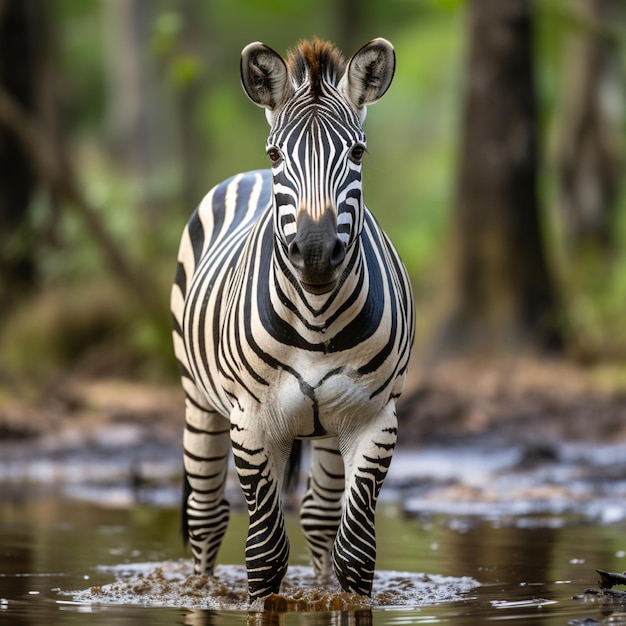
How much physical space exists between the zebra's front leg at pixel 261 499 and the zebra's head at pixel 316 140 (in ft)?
2.59

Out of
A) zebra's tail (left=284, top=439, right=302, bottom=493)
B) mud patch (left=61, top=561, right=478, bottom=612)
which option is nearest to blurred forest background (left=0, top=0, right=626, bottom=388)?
zebra's tail (left=284, top=439, right=302, bottom=493)

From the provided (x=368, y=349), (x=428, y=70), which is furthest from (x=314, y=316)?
(x=428, y=70)

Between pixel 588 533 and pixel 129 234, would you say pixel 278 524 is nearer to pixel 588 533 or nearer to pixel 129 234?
pixel 588 533

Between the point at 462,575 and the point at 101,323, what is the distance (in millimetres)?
11179

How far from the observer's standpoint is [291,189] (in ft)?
17.3

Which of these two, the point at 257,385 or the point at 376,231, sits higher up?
the point at 376,231

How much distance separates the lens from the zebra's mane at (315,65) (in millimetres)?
5570

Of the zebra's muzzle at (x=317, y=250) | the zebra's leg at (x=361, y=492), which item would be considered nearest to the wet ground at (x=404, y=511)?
the zebra's leg at (x=361, y=492)

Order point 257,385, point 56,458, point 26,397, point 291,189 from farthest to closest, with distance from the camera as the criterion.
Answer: point 26,397, point 56,458, point 257,385, point 291,189

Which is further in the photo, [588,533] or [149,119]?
[149,119]

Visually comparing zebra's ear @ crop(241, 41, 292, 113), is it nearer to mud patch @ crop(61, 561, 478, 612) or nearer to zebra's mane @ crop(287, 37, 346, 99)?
zebra's mane @ crop(287, 37, 346, 99)

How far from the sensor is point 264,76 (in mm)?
5555

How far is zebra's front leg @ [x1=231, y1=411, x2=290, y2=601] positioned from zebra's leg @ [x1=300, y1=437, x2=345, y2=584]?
3.49ft

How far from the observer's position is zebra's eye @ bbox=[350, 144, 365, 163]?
17.8 feet
